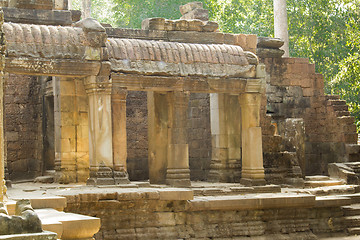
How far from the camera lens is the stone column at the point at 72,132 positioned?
13.8 meters

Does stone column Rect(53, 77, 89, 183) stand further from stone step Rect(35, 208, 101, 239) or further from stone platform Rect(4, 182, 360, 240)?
stone step Rect(35, 208, 101, 239)

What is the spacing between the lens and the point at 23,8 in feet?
47.3

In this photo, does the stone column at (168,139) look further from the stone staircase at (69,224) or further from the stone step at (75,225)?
the stone step at (75,225)

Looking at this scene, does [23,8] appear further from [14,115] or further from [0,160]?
[0,160]

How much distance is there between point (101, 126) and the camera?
41.9 feet

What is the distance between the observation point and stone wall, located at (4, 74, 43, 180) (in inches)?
643

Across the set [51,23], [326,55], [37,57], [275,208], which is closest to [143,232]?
[275,208]

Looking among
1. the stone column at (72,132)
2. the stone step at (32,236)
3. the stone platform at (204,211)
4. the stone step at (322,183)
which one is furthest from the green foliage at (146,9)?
the stone step at (32,236)

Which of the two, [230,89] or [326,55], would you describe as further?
[326,55]

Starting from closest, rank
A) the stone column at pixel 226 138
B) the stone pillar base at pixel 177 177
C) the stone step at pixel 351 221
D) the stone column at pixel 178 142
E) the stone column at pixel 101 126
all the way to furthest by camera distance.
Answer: the stone column at pixel 101 126 < the stone step at pixel 351 221 < the stone pillar base at pixel 177 177 < the stone column at pixel 178 142 < the stone column at pixel 226 138

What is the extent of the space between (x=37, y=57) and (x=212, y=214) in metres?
4.39

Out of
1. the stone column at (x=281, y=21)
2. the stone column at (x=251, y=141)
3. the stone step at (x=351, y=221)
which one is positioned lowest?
the stone step at (x=351, y=221)

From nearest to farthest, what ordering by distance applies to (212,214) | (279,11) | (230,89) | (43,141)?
(212,214)
(230,89)
(43,141)
(279,11)

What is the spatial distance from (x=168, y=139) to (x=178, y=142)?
0.26 m
